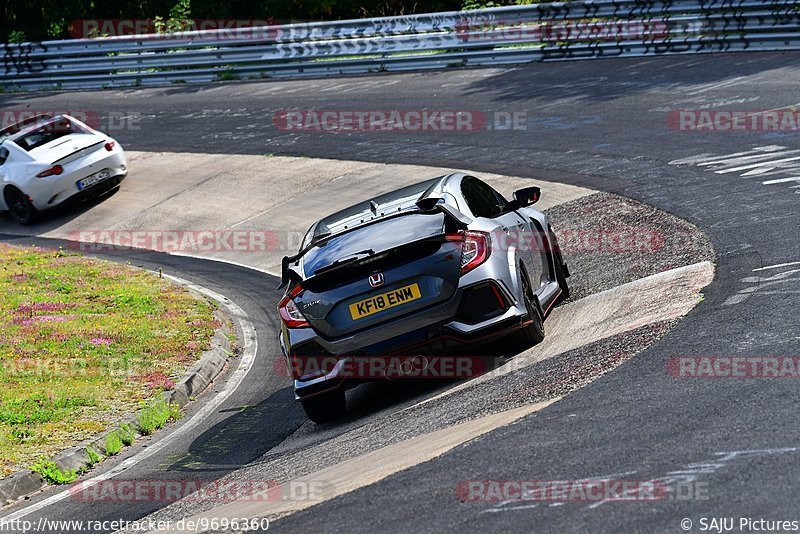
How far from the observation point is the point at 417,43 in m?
25.0

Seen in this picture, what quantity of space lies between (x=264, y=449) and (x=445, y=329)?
1.65 meters

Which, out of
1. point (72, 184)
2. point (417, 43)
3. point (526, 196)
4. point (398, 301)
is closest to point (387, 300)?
point (398, 301)

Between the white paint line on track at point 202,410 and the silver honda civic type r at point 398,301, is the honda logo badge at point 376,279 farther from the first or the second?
the white paint line on track at point 202,410

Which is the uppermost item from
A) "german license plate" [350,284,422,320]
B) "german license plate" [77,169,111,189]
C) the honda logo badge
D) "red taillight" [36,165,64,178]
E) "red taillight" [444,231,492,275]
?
"red taillight" [444,231,492,275]

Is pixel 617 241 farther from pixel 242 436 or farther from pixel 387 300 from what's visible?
pixel 242 436

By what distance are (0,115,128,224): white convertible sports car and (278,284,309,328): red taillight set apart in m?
12.2

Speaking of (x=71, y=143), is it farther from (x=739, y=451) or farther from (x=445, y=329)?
(x=739, y=451)

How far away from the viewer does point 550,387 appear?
286 inches

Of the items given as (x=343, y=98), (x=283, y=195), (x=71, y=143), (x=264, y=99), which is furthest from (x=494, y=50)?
(x=71, y=143)

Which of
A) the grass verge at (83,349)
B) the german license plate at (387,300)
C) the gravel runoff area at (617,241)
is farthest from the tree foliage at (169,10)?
the german license plate at (387,300)

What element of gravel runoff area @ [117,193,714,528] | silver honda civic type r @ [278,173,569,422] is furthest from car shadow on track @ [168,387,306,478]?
silver honda civic type r @ [278,173,569,422]

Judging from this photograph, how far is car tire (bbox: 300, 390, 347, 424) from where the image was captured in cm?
845

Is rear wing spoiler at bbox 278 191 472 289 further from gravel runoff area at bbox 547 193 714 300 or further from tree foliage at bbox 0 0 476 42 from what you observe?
tree foliage at bbox 0 0 476 42

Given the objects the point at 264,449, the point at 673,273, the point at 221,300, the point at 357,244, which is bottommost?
the point at 221,300
